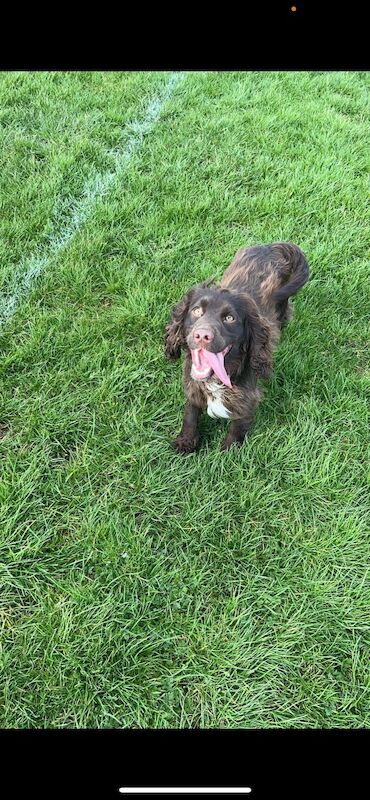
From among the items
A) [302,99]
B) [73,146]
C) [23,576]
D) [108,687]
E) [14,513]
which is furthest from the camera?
[302,99]

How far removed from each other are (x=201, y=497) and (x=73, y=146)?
11.0ft

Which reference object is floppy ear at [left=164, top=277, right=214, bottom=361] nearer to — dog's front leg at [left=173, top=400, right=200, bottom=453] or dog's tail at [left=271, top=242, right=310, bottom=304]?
dog's front leg at [left=173, top=400, right=200, bottom=453]

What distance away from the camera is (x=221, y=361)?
7.91 ft

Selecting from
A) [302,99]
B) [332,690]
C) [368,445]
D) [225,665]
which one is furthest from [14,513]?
[302,99]

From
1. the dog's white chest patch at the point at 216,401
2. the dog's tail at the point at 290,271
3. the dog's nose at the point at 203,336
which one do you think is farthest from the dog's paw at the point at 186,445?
the dog's tail at the point at 290,271

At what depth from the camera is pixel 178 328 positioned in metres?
2.63

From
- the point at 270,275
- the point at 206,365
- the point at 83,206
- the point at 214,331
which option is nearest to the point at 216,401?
the point at 206,365

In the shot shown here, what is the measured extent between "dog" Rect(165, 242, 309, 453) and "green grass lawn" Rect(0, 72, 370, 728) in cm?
25

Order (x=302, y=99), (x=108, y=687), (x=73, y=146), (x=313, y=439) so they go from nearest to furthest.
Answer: (x=108, y=687), (x=313, y=439), (x=73, y=146), (x=302, y=99)

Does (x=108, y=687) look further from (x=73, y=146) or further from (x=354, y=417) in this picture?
(x=73, y=146)

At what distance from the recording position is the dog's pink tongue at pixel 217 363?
2332 mm

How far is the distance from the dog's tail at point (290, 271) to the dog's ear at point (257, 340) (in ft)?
1.36

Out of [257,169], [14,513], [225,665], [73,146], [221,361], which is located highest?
[73,146]

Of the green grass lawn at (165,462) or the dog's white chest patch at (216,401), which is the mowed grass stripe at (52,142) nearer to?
the green grass lawn at (165,462)
